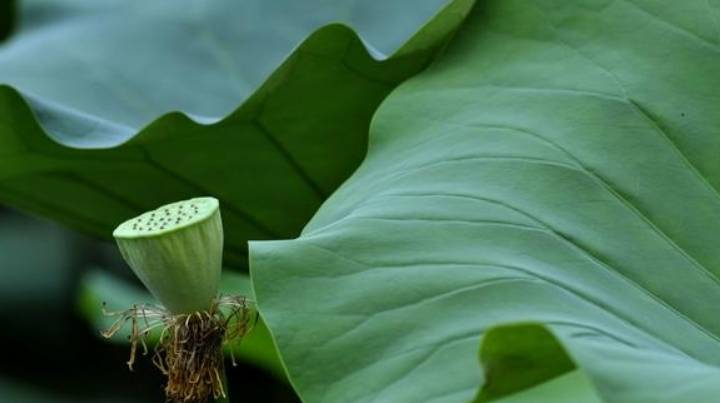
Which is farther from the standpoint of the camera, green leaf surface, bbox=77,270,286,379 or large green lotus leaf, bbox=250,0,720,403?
green leaf surface, bbox=77,270,286,379

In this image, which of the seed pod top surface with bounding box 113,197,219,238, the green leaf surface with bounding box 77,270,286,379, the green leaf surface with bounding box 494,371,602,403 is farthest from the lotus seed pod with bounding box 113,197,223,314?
the green leaf surface with bounding box 77,270,286,379

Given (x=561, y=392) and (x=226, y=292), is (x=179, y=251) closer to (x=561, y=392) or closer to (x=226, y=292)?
(x=561, y=392)

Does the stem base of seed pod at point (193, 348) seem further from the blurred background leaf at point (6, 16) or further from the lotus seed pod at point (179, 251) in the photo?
the blurred background leaf at point (6, 16)

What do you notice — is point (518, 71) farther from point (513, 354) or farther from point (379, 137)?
point (513, 354)

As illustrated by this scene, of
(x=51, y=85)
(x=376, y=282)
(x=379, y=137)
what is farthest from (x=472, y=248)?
(x=51, y=85)

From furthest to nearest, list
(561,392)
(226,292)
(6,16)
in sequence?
(6,16)
(226,292)
(561,392)

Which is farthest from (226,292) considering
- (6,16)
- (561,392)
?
(6,16)

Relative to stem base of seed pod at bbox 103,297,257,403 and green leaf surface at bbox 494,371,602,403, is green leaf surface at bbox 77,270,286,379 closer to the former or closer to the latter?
stem base of seed pod at bbox 103,297,257,403
